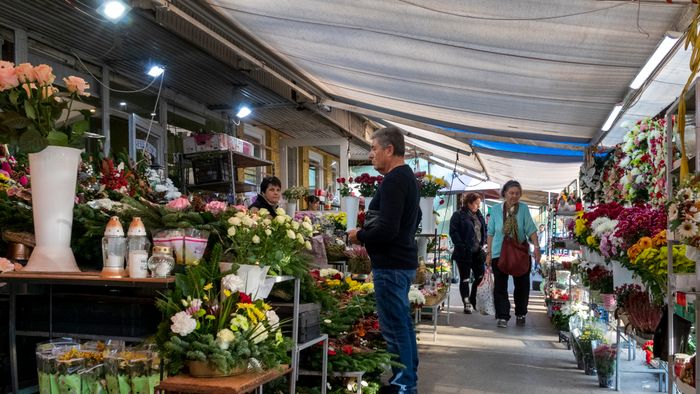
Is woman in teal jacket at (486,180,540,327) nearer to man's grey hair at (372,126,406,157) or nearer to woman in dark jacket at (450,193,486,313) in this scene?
woman in dark jacket at (450,193,486,313)

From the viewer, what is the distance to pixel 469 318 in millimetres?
8789

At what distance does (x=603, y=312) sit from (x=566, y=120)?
5.98 feet

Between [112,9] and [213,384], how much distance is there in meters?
3.24

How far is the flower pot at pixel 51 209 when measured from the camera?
2.80 metres

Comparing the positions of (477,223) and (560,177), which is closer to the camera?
(477,223)

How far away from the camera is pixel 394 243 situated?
3.88 m

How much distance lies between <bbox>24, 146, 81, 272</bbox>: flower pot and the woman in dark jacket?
6495 mm

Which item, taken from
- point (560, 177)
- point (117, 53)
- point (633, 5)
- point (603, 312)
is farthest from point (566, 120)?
Answer: point (560, 177)

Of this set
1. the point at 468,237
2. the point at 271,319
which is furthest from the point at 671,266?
the point at 468,237

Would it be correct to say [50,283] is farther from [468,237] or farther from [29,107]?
[468,237]

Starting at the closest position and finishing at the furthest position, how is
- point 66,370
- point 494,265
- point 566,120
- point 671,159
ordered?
point 66,370
point 671,159
point 566,120
point 494,265

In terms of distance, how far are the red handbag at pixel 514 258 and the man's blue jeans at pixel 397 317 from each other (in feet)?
11.9

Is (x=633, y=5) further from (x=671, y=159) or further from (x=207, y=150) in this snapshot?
(x=207, y=150)

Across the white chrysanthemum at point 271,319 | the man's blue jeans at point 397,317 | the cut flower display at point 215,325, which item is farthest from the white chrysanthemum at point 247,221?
the man's blue jeans at point 397,317
